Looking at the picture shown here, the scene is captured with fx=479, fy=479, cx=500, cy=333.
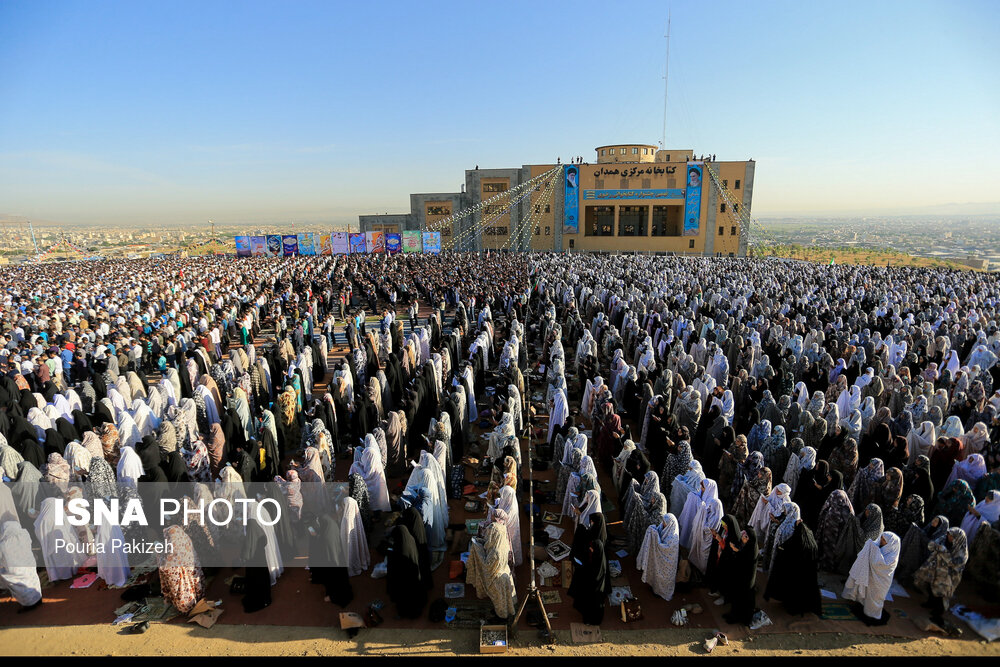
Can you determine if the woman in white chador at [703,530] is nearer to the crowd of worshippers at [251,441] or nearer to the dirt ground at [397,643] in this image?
the dirt ground at [397,643]

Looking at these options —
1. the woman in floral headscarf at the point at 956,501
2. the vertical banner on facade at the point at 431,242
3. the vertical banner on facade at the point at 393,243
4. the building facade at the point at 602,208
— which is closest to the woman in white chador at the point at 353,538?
the woman in floral headscarf at the point at 956,501

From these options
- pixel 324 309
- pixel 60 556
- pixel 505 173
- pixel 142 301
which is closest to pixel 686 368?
pixel 60 556

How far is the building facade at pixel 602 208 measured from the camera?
35406mm

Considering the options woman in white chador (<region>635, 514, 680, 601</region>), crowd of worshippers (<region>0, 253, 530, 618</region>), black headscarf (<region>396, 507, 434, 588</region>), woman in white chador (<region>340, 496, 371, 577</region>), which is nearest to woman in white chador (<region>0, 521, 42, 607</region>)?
crowd of worshippers (<region>0, 253, 530, 618</region>)

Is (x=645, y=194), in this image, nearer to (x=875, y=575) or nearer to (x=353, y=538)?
(x=875, y=575)

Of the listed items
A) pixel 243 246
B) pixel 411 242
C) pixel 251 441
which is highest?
pixel 411 242

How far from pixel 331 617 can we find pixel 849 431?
6.13 m

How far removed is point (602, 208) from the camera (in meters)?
39.7

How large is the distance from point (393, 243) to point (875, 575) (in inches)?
1187

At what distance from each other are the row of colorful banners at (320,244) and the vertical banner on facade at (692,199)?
19.2 meters

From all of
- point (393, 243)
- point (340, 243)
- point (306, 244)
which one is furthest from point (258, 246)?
point (393, 243)

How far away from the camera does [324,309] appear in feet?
54.7

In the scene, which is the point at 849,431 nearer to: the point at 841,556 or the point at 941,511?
the point at 941,511

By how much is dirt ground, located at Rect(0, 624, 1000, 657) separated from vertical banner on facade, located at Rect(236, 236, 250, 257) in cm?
3065
